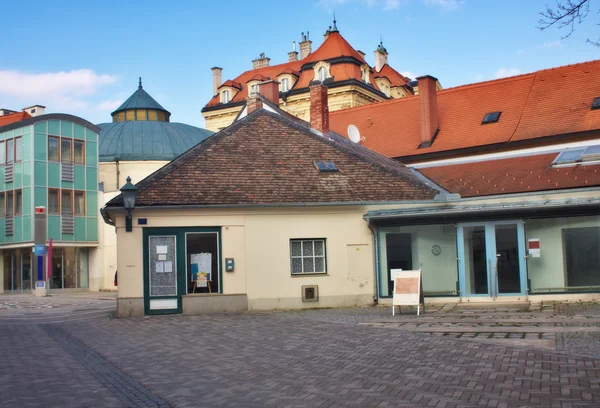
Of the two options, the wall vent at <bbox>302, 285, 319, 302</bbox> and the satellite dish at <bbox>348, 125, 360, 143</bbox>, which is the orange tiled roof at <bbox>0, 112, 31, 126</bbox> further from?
the wall vent at <bbox>302, 285, 319, 302</bbox>

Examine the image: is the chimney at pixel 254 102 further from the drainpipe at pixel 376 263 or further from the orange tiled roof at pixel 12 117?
the orange tiled roof at pixel 12 117

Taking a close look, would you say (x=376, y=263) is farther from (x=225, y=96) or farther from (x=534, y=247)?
(x=225, y=96)

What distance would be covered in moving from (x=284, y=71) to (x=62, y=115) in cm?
3074

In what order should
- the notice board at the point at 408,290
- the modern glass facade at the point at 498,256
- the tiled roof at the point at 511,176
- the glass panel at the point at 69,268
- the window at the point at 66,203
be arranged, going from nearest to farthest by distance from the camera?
the notice board at the point at 408,290, the modern glass facade at the point at 498,256, the tiled roof at the point at 511,176, the window at the point at 66,203, the glass panel at the point at 69,268

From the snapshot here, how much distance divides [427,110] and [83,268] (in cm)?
2460

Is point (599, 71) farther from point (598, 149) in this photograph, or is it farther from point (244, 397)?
point (244, 397)

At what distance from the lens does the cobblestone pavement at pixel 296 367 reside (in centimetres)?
861

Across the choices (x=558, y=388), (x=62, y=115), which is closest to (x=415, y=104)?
(x=62, y=115)

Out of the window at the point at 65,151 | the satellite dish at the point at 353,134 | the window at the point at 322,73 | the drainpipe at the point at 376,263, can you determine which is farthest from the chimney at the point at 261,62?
the drainpipe at the point at 376,263

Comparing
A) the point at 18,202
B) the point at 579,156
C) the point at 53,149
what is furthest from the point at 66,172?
the point at 579,156

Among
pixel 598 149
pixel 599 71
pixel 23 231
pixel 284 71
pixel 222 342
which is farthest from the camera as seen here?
pixel 284 71

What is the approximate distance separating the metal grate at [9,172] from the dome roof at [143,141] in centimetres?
801

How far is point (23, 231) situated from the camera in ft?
144

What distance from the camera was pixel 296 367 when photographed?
10.7m
